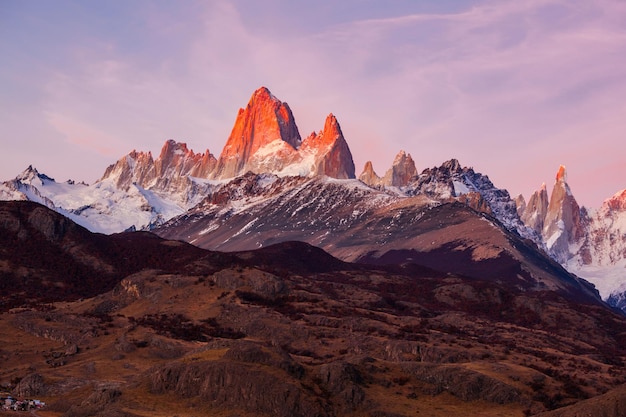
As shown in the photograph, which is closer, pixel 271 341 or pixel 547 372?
pixel 547 372

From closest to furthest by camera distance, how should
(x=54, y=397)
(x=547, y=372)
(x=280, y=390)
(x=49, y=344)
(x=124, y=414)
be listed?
(x=124, y=414) → (x=280, y=390) → (x=54, y=397) → (x=547, y=372) → (x=49, y=344)

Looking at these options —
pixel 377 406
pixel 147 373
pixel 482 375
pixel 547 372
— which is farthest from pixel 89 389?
pixel 547 372

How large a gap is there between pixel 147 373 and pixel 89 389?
647 inches

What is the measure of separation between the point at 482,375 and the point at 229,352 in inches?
1562

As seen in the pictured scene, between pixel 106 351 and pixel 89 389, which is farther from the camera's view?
pixel 106 351

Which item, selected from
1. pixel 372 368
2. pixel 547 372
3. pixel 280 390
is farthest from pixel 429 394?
pixel 547 372

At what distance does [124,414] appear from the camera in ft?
379

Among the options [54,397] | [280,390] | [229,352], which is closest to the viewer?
[280,390]

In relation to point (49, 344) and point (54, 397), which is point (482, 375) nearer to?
point (54, 397)

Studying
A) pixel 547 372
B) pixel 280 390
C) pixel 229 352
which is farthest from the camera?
pixel 547 372

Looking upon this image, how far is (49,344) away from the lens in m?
190

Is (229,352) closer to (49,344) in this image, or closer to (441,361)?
(441,361)

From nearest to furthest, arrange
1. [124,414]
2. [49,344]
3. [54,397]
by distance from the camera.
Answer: [124,414]
[54,397]
[49,344]

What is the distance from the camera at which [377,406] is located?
12656 cm
